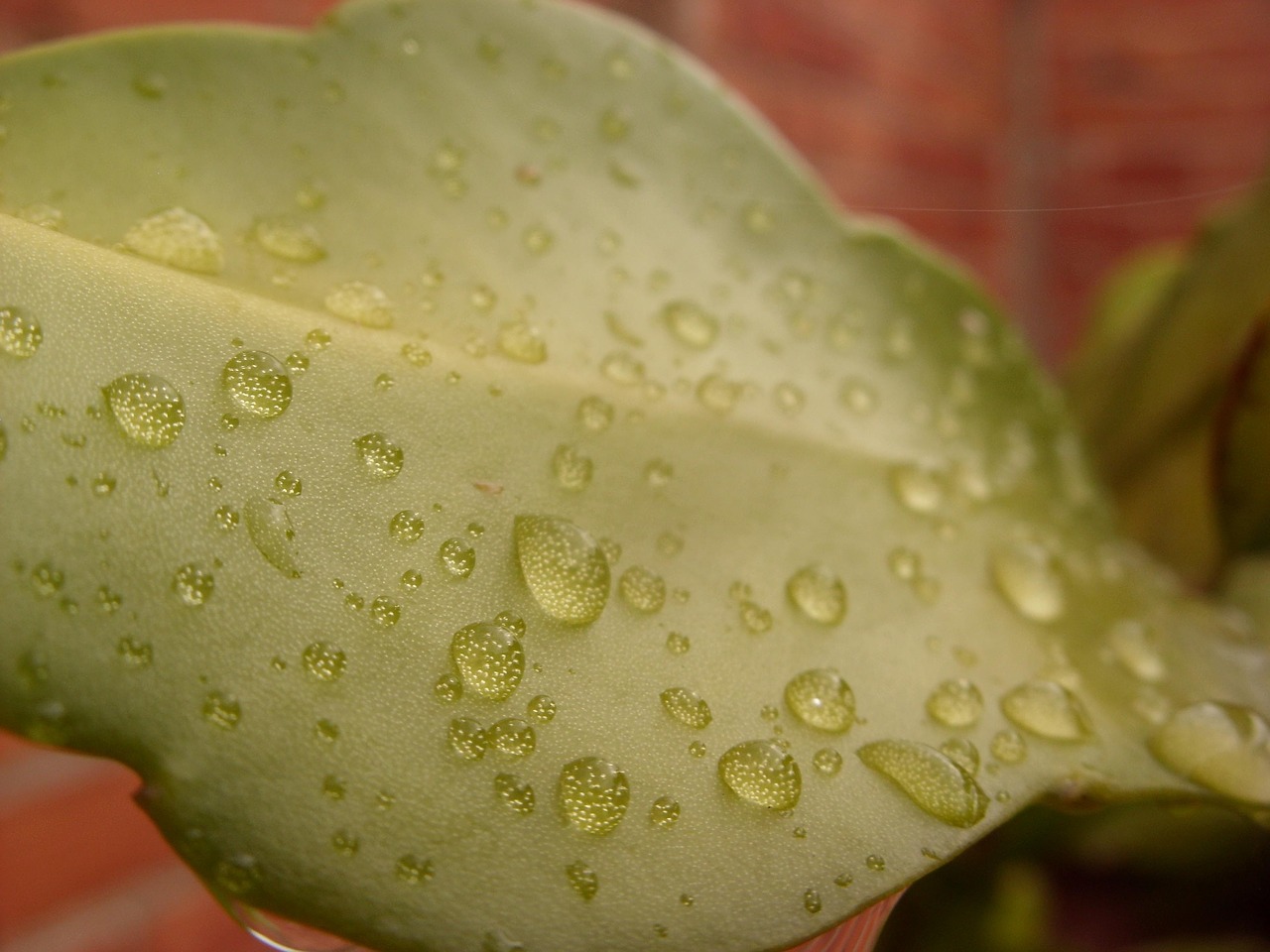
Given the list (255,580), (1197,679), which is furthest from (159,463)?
(1197,679)

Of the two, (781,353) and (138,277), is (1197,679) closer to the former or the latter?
(781,353)

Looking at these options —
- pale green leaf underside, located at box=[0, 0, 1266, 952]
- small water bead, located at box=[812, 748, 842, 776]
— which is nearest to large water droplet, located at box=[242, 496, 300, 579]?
pale green leaf underside, located at box=[0, 0, 1266, 952]

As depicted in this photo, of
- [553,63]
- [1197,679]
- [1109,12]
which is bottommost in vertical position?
[1197,679]

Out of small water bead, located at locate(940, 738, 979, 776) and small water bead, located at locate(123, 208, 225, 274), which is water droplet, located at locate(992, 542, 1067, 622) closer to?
small water bead, located at locate(940, 738, 979, 776)

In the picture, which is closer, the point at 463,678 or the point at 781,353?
the point at 463,678

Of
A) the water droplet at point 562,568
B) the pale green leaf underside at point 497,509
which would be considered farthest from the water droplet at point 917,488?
the water droplet at point 562,568

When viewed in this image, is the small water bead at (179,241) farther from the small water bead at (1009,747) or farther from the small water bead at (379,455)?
the small water bead at (1009,747)
